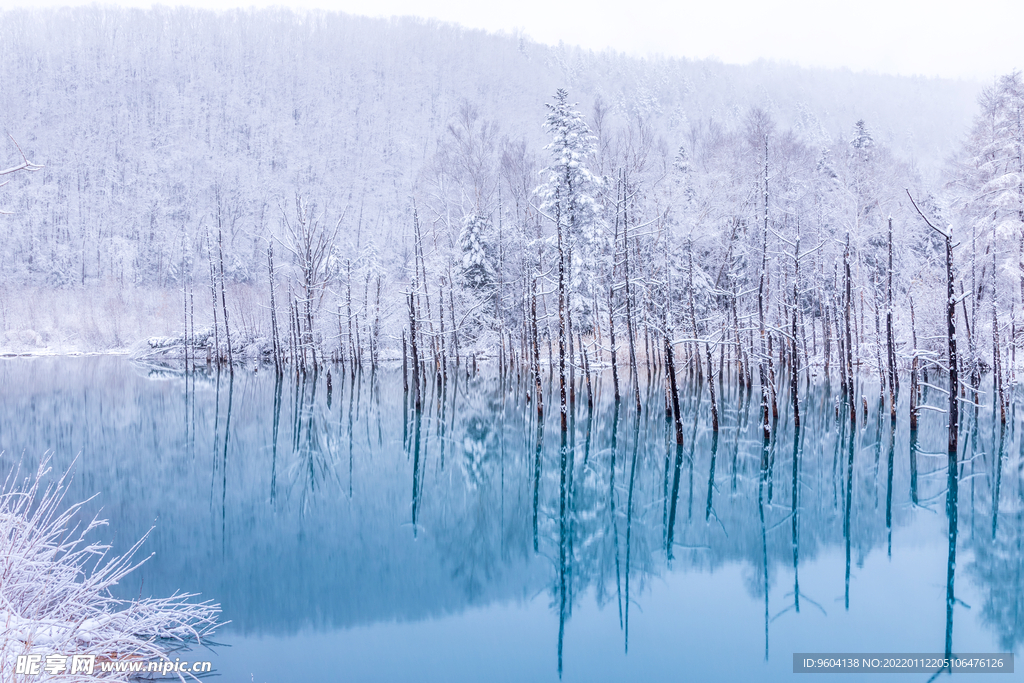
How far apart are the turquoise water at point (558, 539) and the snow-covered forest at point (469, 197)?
4684 millimetres

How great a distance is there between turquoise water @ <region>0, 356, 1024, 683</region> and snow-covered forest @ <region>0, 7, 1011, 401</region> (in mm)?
4684

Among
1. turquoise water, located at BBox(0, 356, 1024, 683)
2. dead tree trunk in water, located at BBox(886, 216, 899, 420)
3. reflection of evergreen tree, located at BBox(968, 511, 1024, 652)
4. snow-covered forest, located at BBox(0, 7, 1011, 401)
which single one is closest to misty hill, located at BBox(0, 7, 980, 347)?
snow-covered forest, located at BBox(0, 7, 1011, 401)

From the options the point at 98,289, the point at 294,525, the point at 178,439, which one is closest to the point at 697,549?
the point at 294,525

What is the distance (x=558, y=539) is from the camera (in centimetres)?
1189

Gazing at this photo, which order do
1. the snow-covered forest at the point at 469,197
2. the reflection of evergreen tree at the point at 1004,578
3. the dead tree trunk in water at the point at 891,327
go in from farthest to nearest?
the snow-covered forest at the point at 469,197, the dead tree trunk in water at the point at 891,327, the reflection of evergreen tree at the point at 1004,578

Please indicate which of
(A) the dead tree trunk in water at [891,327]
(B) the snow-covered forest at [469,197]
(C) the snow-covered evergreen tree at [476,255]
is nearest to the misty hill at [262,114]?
(B) the snow-covered forest at [469,197]

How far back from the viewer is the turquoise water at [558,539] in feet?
26.5

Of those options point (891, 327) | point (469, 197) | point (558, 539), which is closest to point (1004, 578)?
point (558, 539)

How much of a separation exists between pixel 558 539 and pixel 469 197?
31703 millimetres

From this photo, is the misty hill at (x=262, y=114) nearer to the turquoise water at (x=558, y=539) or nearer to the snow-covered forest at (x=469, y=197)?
the snow-covered forest at (x=469, y=197)

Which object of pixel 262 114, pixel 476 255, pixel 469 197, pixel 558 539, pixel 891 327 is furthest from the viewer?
pixel 262 114

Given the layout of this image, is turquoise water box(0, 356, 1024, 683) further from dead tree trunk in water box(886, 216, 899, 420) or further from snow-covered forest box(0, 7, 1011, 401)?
snow-covered forest box(0, 7, 1011, 401)

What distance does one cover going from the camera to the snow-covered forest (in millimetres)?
26078

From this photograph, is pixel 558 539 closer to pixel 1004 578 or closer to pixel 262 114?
pixel 1004 578
